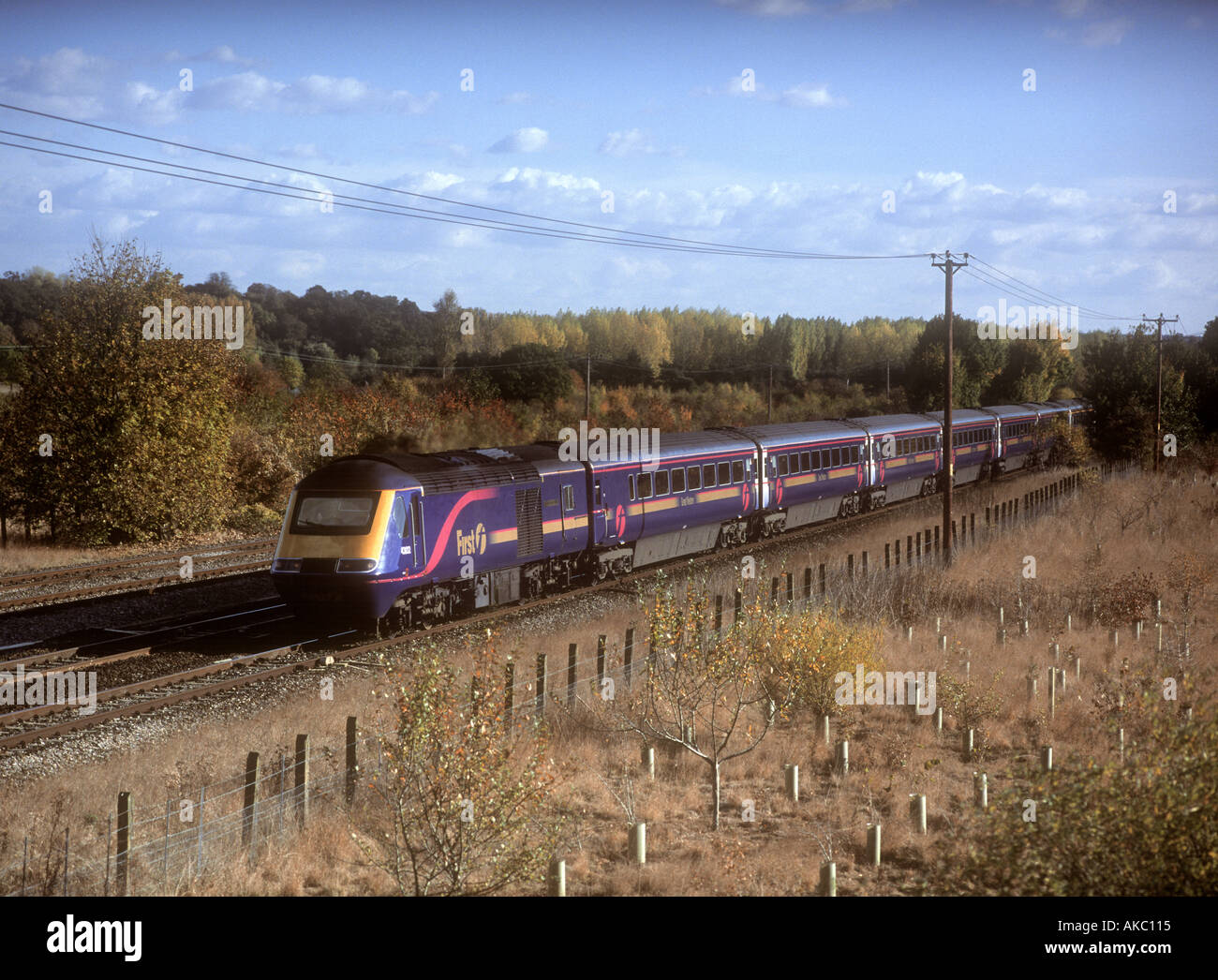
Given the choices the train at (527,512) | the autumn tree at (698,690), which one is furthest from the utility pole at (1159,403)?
the autumn tree at (698,690)

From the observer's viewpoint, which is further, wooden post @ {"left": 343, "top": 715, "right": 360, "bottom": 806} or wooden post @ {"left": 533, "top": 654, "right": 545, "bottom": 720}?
wooden post @ {"left": 533, "top": 654, "right": 545, "bottom": 720}

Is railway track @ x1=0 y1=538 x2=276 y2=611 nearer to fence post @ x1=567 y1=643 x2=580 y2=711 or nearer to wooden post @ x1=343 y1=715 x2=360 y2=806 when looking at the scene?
fence post @ x1=567 y1=643 x2=580 y2=711

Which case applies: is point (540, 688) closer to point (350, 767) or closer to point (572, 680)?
point (572, 680)

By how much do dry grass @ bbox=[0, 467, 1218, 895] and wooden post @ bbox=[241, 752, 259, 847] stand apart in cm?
31

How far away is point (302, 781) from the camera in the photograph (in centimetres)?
1066

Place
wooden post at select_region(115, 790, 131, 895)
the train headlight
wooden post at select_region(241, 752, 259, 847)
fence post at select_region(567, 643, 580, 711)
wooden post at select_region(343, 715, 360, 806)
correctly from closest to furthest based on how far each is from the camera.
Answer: wooden post at select_region(115, 790, 131, 895)
wooden post at select_region(241, 752, 259, 847)
wooden post at select_region(343, 715, 360, 806)
fence post at select_region(567, 643, 580, 711)
the train headlight

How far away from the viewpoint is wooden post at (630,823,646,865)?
9.40 m

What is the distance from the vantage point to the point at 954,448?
136 ft

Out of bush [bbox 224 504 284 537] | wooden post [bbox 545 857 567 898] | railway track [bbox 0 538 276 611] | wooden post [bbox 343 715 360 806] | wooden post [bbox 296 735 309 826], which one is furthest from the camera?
bush [bbox 224 504 284 537]

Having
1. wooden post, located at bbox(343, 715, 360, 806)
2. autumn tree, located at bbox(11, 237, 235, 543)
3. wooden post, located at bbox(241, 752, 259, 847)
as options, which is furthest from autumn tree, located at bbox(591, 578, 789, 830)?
autumn tree, located at bbox(11, 237, 235, 543)

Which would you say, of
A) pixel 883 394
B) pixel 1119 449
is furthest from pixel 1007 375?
pixel 1119 449

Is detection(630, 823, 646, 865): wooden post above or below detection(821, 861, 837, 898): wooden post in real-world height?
below

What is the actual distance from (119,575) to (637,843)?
63.0 feet

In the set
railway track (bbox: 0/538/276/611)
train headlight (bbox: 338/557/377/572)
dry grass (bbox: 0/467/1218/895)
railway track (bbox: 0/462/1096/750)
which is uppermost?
train headlight (bbox: 338/557/377/572)
